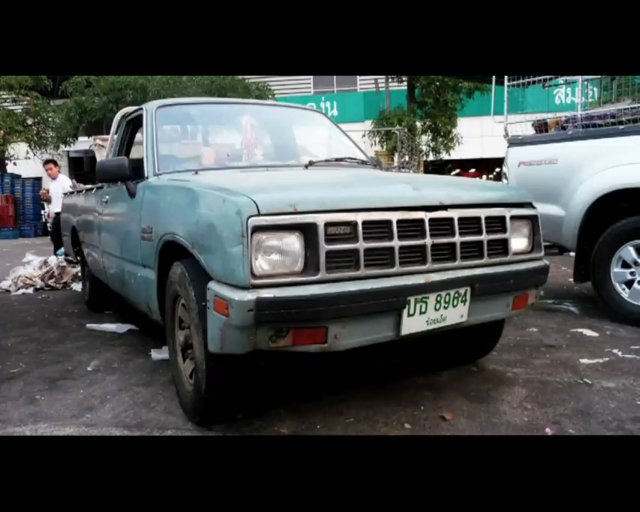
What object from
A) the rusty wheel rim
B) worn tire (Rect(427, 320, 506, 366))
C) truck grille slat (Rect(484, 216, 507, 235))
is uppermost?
truck grille slat (Rect(484, 216, 507, 235))

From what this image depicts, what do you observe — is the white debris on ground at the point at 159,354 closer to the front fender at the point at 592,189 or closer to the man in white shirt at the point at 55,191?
the front fender at the point at 592,189

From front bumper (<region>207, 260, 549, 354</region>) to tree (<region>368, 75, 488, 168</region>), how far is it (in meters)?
10.6

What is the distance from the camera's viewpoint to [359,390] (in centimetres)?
326

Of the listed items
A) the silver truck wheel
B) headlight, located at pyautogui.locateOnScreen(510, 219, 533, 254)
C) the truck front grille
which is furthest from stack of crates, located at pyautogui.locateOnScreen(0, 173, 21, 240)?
headlight, located at pyautogui.locateOnScreen(510, 219, 533, 254)

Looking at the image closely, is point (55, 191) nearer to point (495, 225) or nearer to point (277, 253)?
point (277, 253)

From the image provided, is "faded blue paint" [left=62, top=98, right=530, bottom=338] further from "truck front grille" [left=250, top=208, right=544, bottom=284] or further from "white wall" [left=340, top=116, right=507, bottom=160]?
"white wall" [left=340, top=116, right=507, bottom=160]

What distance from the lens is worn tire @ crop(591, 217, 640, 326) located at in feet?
14.4

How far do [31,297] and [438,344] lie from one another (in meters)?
5.05

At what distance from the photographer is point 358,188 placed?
8.32 feet

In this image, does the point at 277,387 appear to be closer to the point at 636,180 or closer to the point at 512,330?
the point at 512,330

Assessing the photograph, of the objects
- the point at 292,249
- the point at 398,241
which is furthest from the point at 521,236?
the point at 292,249

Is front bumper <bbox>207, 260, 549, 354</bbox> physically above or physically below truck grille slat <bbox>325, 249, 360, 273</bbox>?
below

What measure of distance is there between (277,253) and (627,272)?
341 cm
